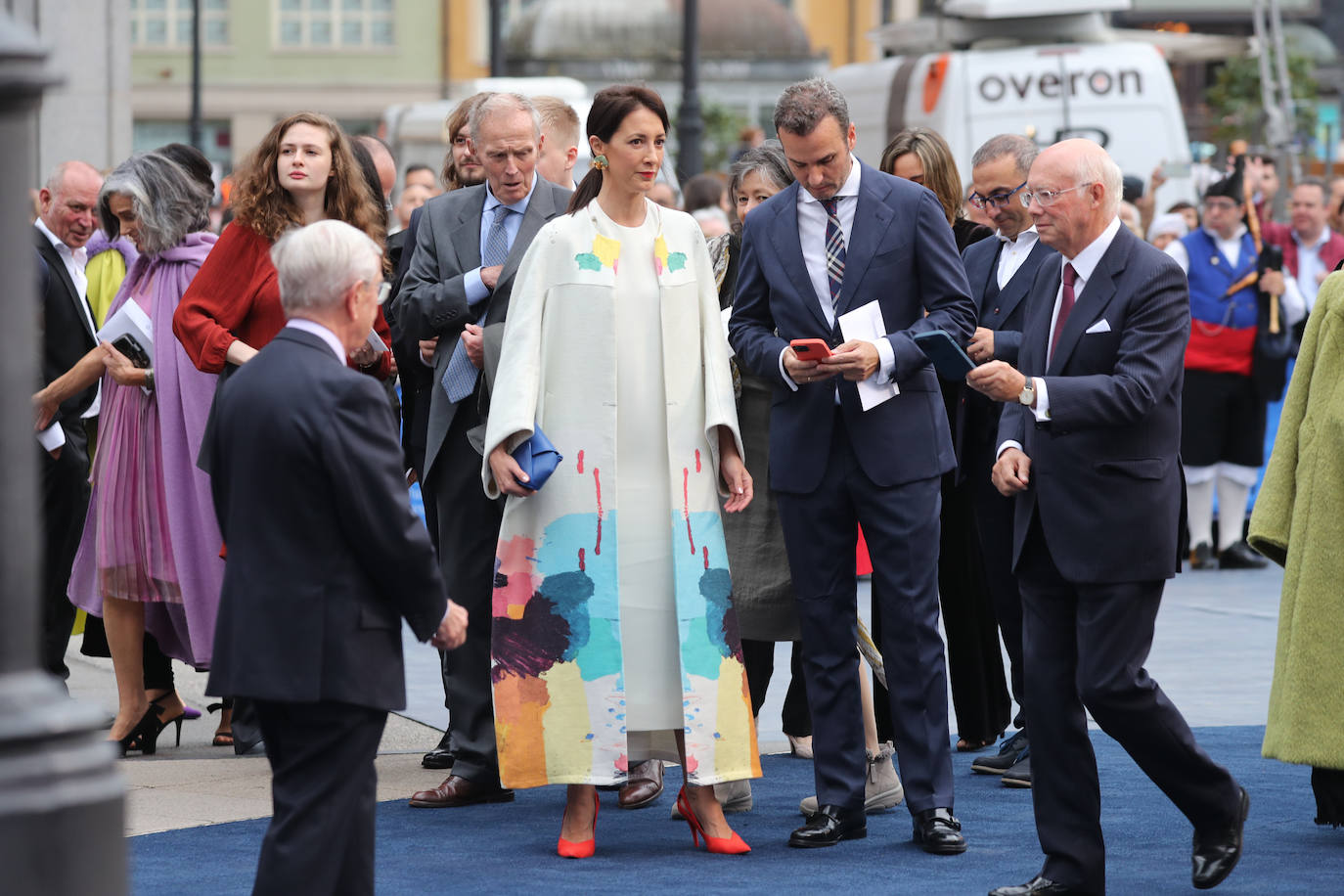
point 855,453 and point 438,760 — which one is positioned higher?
point 855,453

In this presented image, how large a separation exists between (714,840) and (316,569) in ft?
6.64

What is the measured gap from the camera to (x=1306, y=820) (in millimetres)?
5961

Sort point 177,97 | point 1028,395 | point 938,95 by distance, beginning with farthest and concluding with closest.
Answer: point 177,97 < point 938,95 < point 1028,395

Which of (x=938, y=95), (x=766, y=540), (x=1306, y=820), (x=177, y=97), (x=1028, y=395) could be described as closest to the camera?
(x=1028, y=395)

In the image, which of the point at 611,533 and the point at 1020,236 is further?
the point at 1020,236

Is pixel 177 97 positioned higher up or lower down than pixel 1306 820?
higher up

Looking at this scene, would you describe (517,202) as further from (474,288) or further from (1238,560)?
(1238,560)

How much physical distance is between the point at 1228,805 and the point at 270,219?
3402mm

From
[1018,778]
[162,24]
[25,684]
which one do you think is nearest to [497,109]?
[1018,778]

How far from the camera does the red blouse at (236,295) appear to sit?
21.2 ft

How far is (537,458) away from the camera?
17.8 ft

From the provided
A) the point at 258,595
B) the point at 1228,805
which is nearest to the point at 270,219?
the point at 258,595

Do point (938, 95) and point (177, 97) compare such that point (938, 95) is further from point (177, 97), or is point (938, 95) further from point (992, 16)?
point (177, 97)

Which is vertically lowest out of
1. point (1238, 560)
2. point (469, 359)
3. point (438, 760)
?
point (1238, 560)
